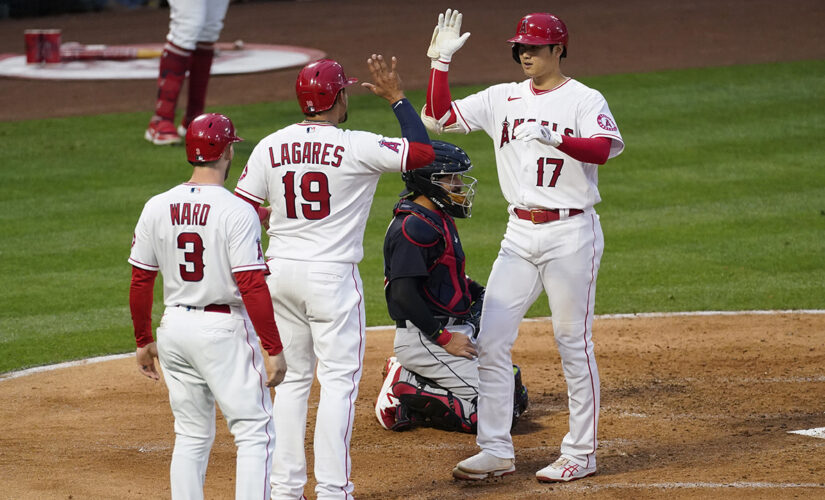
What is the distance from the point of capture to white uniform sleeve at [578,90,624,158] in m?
5.38

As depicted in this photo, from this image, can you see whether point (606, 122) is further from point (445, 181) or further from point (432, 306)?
point (432, 306)

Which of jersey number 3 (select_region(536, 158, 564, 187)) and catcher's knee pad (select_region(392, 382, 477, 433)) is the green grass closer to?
catcher's knee pad (select_region(392, 382, 477, 433))

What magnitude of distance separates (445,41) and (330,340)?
1.56 metres

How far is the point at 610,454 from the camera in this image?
5844 millimetres

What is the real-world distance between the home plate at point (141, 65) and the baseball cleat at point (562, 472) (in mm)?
12454

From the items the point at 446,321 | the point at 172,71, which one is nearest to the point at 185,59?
the point at 172,71

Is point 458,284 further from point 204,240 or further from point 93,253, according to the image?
point 93,253

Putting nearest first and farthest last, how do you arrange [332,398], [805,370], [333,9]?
[332,398] → [805,370] → [333,9]

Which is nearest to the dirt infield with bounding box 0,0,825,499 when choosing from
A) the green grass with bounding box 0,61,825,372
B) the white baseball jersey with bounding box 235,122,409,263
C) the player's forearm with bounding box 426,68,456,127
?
the green grass with bounding box 0,61,825,372

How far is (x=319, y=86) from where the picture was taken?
503 cm

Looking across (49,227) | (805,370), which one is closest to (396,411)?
(805,370)

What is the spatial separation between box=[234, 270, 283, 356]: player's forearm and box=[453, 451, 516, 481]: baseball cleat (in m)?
1.42

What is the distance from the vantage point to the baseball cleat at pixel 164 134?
13.5 meters

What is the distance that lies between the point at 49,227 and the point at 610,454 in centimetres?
648
